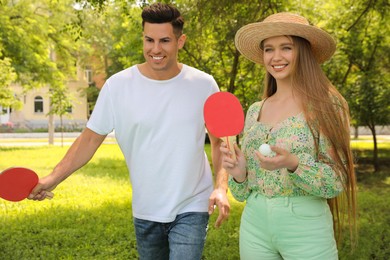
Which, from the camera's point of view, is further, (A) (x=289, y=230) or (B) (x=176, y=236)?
(B) (x=176, y=236)

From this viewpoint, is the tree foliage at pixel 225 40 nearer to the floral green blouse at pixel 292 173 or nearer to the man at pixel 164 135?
the man at pixel 164 135

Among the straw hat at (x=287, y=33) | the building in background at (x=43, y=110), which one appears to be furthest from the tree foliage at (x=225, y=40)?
the building in background at (x=43, y=110)

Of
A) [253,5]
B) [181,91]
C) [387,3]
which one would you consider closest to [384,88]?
[387,3]

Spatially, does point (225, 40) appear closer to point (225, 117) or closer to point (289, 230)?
point (225, 117)

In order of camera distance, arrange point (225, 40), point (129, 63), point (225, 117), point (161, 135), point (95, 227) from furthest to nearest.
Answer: point (129, 63), point (225, 40), point (95, 227), point (161, 135), point (225, 117)

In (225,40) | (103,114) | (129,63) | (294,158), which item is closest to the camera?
(294,158)

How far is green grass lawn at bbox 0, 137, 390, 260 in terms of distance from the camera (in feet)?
20.0

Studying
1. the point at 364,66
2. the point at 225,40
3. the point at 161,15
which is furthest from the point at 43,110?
the point at 161,15

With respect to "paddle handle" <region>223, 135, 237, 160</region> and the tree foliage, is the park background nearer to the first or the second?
the tree foliage

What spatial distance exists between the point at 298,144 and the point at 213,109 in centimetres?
41

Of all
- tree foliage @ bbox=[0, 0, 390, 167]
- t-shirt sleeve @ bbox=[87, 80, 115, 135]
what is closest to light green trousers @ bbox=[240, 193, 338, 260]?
t-shirt sleeve @ bbox=[87, 80, 115, 135]

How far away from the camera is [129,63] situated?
16.6 m

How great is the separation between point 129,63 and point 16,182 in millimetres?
13887

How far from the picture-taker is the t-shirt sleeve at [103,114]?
9.79 ft
